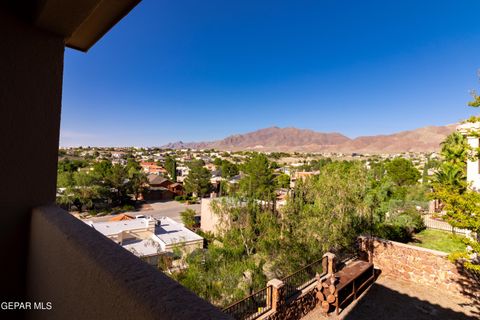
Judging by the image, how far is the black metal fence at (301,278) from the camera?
675 centimetres

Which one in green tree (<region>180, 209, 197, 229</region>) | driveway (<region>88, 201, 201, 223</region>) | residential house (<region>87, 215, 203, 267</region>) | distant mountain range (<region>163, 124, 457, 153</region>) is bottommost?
driveway (<region>88, 201, 201, 223</region>)

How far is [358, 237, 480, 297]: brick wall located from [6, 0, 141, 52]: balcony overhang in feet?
31.0

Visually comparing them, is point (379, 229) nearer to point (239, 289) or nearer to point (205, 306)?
point (239, 289)

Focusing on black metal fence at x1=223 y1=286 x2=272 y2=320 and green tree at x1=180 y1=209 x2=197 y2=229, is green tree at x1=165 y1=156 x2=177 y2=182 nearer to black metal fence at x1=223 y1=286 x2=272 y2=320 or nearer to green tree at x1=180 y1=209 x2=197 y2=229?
→ green tree at x1=180 y1=209 x2=197 y2=229

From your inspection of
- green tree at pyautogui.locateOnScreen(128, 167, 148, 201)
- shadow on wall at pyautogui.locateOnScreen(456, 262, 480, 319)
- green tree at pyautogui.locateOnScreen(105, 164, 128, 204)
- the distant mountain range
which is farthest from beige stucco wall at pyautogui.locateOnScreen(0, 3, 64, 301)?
the distant mountain range

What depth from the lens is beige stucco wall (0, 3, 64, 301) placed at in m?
1.33

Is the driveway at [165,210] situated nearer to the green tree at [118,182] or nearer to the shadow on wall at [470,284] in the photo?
the green tree at [118,182]

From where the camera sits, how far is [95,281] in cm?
66

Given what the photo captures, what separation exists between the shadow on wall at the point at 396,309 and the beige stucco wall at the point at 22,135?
23.5ft

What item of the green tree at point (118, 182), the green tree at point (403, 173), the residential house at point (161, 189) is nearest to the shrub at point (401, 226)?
the green tree at point (403, 173)

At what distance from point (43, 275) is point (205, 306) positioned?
3.48 feet

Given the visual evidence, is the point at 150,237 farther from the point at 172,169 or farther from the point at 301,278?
the point at 172,169

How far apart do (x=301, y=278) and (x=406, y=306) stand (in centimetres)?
281

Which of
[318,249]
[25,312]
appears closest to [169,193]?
[318,249]
